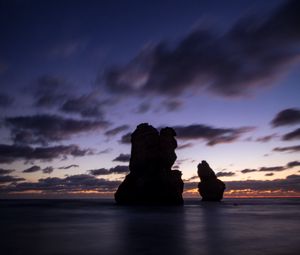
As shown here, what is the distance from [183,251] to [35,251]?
1130cm

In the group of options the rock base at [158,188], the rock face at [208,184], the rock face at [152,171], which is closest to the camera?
the rock base at [158,188]

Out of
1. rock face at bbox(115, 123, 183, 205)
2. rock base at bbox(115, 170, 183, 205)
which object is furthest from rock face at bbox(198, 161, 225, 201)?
rock base at bbox(115, 170, 183, 205)

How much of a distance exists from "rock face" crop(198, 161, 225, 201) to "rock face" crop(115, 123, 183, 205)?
38979 millimetres

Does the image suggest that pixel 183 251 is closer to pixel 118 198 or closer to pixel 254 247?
pixel 254 247

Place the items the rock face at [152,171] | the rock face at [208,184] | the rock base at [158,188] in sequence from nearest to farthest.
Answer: the rock base at [158,188] < the rock face at [152,171] < the rock face at [208,184]

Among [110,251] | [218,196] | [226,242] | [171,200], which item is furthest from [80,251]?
[218,196]

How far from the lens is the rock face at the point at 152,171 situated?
104 meters

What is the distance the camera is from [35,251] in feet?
88.5

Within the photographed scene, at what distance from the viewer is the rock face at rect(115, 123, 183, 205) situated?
343ft

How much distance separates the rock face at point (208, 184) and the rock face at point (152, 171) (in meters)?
39.0

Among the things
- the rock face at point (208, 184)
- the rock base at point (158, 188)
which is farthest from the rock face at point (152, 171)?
the rock face at point (208, 184)

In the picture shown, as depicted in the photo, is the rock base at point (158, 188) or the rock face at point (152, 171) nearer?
the rock base at point (158, 188)

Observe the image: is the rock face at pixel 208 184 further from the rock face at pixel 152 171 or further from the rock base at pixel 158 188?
the rock base at pixel 158 188

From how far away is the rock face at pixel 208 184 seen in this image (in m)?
148
